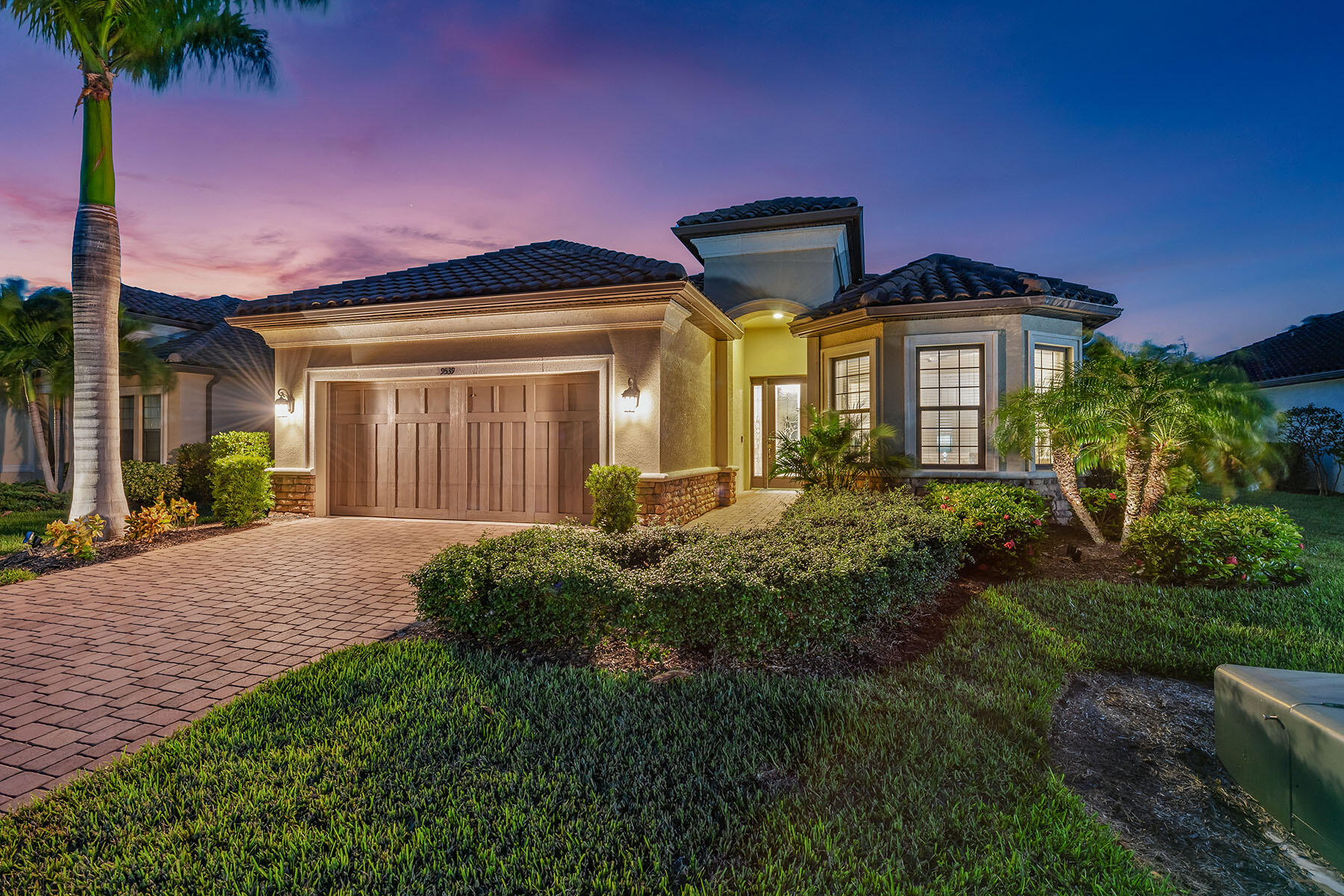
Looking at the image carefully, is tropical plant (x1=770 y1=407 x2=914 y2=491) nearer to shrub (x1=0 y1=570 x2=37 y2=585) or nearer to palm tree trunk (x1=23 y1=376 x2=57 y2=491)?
shrub (x1=0 y1=570 x2=37 y2=585)

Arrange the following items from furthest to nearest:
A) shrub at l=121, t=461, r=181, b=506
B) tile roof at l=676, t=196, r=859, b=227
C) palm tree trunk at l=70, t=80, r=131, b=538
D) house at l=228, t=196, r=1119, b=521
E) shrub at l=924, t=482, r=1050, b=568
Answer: tile roof at l=676, t=196, r=859, b=227 → shrub at l=121, t=461, r=181, b=506 → house at l=228, t=196, r=1119, b=521 → palm tree trunk at l=70, t=80, r=131, b=538 → shrub at l=924, t=482, r=1050, b=568

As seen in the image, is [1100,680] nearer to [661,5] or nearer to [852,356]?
[852,356]

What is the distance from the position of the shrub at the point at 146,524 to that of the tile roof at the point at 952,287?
10668 millimetres

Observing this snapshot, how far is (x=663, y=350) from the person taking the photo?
9.45 meters

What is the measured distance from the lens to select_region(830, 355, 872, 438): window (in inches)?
412

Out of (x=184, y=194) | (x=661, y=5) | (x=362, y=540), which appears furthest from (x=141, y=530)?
(x=661, y=5)

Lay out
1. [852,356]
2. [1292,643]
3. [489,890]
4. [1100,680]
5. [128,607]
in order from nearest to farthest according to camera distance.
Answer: [489,890], [1100,680], [1292,643], [128,607], [852,356]

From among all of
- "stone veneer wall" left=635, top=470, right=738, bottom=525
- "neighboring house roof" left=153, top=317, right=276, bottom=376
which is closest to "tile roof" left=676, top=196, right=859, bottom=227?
"stone veneer wall" left=635, top=470, right=738, bottom=525

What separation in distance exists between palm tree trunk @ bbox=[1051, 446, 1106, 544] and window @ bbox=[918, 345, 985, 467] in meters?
1.77

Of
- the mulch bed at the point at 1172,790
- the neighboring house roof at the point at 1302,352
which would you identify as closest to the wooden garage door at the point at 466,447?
the mulch bed at the point at 1172,790

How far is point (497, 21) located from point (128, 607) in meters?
8.14

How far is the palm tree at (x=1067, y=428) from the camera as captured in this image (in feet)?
23.4

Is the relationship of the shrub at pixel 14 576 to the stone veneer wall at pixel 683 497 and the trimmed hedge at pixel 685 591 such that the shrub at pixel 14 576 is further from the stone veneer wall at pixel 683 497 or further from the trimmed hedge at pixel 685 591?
the stone veneer wall at pixel 683 497

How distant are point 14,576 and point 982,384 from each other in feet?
42.4
